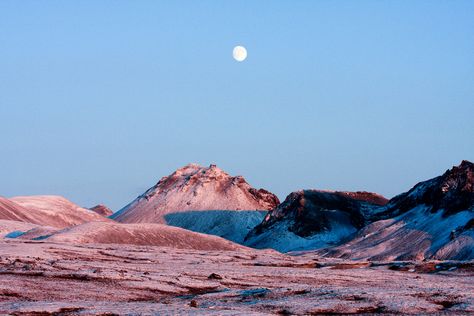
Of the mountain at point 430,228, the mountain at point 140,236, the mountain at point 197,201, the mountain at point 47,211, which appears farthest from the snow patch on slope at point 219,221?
the mountain at point 140,236

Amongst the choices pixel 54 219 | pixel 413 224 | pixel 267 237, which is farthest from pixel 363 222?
pixel 54 219

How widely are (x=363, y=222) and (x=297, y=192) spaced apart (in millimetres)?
14549

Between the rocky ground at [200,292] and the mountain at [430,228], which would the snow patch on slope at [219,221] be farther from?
the rocky ground at [200,292]

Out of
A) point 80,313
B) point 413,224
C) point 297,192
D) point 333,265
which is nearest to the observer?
point 80,313

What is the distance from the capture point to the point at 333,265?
7938cm

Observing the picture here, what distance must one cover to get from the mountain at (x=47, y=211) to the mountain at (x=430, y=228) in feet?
158

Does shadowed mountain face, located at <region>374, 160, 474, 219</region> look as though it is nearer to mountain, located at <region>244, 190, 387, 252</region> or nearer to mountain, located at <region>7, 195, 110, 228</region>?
mountain, located at <region>244, 190, 387, 252</region>

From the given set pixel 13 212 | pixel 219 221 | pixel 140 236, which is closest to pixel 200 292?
pixel 140 236

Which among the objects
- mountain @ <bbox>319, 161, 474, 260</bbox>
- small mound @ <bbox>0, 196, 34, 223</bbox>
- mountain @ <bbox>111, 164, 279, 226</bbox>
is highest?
mountain @ <bbox>111, 164, 279, 226</bbox>

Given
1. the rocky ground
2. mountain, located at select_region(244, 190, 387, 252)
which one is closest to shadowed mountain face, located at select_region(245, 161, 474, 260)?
mountain, located at select_region(244, 190, 387, 252)

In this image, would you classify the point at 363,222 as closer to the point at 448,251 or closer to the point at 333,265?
the point at 448,251

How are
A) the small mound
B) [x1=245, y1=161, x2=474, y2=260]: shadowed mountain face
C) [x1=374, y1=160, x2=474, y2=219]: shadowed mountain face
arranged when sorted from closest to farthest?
[x1=245, y1=161, x2=474, y2=260]: shadowed mountain face → [x1=374, y1=160, x2=474, y2=219]: shadowed mountain face → the small mound

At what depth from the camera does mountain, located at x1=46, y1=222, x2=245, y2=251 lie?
10321cm

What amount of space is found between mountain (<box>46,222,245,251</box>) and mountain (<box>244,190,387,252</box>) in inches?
1600
